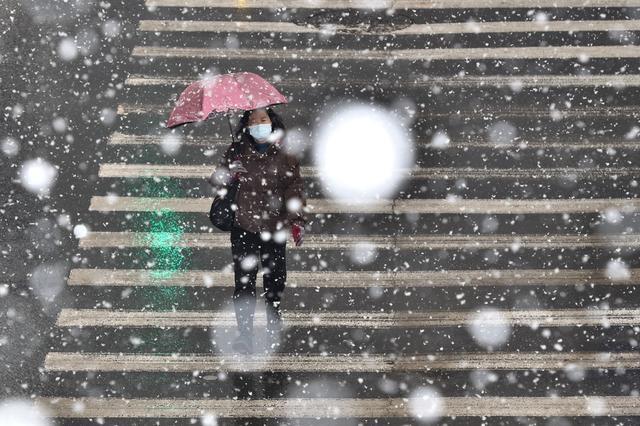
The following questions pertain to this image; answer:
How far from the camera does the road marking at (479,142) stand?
9234mm

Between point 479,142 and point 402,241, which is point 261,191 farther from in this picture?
point 479,142

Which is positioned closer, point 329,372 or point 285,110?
point 329,372

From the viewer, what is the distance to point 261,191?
627 centimetres

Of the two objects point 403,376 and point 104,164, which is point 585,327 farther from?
point 104,164

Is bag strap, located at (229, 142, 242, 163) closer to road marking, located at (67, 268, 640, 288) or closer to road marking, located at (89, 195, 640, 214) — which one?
road marking, located at (67, 268, 640, 288)

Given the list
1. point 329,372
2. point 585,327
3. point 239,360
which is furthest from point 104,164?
point 585,327

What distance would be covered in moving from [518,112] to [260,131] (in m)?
4.69

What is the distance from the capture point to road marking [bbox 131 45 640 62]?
34.7ft

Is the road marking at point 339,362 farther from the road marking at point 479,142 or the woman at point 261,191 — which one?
the road marking at point 479,142

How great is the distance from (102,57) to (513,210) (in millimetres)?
5779

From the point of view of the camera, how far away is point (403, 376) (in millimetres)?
6859

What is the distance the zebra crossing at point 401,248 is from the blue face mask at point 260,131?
6.63 ft

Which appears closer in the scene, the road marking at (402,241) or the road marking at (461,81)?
the road marking at (402,241)

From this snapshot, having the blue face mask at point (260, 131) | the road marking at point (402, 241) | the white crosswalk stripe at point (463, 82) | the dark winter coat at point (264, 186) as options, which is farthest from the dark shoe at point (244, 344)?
the white crosswalk stripe at point (463, 82)
